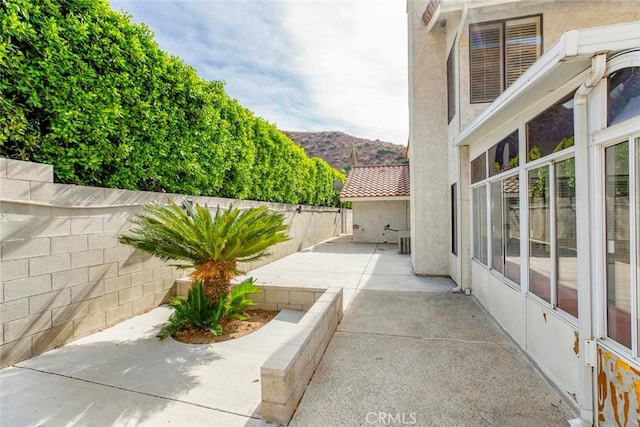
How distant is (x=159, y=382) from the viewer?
3273 millimetres

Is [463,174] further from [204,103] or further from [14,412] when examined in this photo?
[14,412]

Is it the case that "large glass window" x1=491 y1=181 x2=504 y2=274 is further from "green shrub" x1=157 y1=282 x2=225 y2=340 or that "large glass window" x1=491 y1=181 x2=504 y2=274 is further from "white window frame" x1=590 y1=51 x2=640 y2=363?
"green shrub" x1=157 y1=282 x2=225 y2=340

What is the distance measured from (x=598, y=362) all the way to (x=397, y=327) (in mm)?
2632

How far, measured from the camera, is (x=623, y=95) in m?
2.31

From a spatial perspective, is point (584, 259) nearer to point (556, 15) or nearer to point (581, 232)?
point (581, 232)

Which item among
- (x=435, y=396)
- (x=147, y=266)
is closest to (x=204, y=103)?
(x=147, y=266)

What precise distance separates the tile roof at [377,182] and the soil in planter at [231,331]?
11.3 metres

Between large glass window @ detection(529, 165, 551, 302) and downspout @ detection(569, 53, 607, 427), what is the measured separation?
32.5 inches

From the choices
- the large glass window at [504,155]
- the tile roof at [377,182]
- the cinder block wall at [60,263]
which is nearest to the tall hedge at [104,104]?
the cinder block wall at [60,263]

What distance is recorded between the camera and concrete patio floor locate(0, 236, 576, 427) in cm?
272

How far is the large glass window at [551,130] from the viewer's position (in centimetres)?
300

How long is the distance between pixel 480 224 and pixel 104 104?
7.12 m

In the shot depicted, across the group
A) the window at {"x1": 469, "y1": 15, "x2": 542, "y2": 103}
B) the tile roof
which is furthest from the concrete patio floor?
the tile roof

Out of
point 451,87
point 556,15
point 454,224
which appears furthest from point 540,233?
point 556,15
